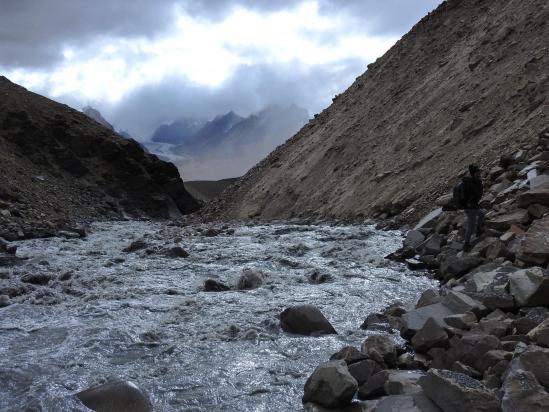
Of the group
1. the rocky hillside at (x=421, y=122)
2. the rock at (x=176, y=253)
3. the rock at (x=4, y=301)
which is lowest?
the rock at (x=4, y=301)

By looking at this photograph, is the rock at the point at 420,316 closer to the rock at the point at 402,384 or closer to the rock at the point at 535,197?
the rock at the point at 402,384

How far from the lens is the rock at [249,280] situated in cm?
1112

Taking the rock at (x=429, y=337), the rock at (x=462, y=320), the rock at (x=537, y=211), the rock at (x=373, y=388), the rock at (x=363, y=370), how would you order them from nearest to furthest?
the rock at (x=373, y=388) → the rock at (x=363, y=370) → the rock at (x=429, y=337) → the rock at (x=462, y=320) → the rock at (x=537, y=211)

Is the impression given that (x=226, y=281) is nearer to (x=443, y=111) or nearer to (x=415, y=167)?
(x=415, y=167)

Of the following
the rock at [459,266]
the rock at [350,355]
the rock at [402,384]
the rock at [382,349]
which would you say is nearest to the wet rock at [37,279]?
the rock at [350,355]

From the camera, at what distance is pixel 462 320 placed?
21.4 ft

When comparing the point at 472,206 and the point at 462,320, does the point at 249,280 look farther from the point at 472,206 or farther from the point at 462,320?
the point at 462,320

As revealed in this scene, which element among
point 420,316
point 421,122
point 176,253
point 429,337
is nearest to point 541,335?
point 429,337

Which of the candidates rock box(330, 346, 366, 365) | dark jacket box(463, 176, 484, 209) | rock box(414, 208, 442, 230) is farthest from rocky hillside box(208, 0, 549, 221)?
rock box(330, 346, 366, 365)

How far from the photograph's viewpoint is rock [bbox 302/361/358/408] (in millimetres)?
5371

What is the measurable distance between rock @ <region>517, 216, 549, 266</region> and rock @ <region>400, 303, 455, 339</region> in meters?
1.79

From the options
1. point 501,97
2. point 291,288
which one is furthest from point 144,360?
point 501,97

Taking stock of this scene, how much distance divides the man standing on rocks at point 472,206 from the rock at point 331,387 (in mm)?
6120

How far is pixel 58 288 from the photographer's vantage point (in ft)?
37.2
